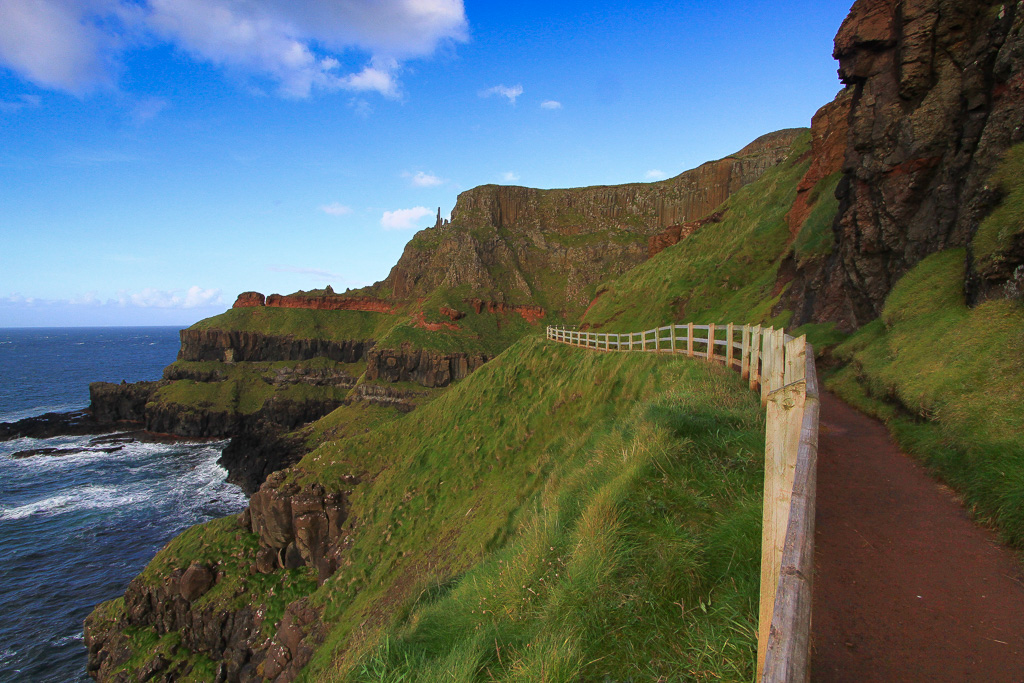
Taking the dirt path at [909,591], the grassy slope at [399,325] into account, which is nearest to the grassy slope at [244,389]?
the grassy slope at [399,325]

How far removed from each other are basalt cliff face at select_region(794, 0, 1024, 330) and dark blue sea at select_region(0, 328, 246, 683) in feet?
126

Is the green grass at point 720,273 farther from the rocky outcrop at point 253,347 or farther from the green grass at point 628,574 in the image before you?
the rocky outcrop at point 253,347

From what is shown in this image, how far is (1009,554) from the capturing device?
440 centimetres

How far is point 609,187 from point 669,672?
4648 inches

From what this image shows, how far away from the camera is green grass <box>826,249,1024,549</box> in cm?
560

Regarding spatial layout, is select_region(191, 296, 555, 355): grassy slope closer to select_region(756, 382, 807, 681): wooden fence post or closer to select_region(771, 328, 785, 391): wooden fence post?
select_region(771, 328, 785, 391): wooden fence post

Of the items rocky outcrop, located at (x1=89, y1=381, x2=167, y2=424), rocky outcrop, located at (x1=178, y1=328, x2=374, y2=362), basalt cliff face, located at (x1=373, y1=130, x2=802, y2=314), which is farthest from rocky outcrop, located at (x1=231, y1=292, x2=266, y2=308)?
rocky outcrop, located at (x1=89, y1=381, x2=167, y2=424)

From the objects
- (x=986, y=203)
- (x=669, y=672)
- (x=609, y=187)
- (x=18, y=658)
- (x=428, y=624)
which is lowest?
(x=18, y=658)

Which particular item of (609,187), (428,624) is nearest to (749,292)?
(428,624)

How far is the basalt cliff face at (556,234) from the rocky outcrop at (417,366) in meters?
23.5

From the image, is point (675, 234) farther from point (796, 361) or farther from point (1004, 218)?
point (796, 361)

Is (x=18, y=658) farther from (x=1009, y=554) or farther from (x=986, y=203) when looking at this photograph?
(x=986, y=203)

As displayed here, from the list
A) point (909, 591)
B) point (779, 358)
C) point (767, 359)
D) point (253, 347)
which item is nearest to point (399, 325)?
point (253, 347)

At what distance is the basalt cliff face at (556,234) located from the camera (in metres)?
94.1
